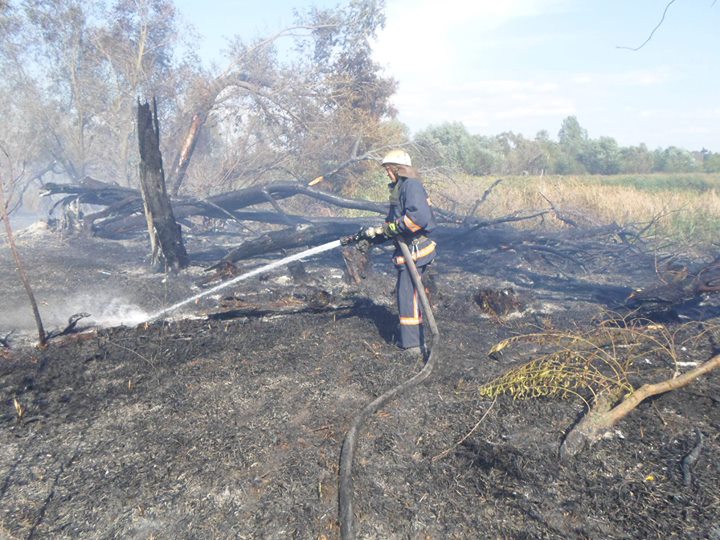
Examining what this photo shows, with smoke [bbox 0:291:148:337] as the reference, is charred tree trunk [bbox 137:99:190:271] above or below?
above

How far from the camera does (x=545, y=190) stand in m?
13.6

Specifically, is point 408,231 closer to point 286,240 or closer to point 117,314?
point 117,314

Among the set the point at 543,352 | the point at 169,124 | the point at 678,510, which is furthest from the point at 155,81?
the point at 678,510

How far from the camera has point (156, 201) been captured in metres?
7.50

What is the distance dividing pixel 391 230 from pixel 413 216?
0.83 feet

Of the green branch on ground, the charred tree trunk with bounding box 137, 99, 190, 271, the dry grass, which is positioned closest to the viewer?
the green branch on ground

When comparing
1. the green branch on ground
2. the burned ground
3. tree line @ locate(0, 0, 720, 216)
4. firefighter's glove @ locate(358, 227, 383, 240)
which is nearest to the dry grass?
tree line @ locate(0, 0, 720, 216)

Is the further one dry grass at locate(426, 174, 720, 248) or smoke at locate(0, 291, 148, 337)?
dry grass at locate(426, 174, 720, 248)

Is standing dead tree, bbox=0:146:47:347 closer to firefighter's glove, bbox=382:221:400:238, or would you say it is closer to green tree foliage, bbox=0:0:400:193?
firefighter's glove, bbox=382:221:400:238

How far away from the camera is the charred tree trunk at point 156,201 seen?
7168mm

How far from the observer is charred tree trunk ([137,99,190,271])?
7.17m

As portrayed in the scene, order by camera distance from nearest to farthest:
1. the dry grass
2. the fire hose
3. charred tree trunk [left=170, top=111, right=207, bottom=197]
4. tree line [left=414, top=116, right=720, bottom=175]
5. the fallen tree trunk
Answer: the fire hose, the fallen tree trunk, the dry grass, charred tree trunk [left=170, top=111, right=207, bottom=197], tree line [left=414, top=116, right=720, bottom=175]

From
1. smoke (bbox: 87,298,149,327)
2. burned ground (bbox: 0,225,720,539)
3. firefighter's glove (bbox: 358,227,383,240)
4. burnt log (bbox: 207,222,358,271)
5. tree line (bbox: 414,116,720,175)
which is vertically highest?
tree line (bbox: 414,116,720,175)

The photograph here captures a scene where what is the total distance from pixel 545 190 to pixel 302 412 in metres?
12.4
